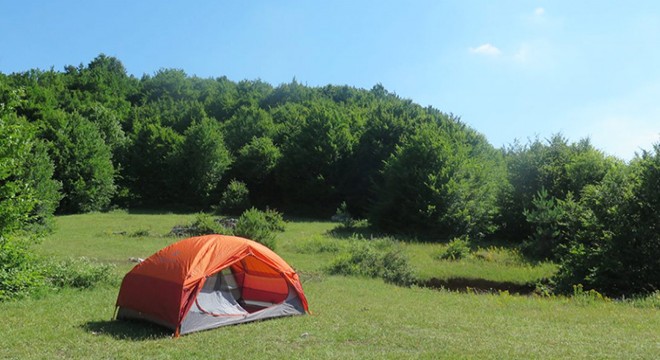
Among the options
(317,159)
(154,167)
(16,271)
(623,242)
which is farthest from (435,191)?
(154,167)

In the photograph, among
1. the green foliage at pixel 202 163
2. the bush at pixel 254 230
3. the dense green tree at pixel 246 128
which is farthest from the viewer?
the dense green tree at pixel 246 128

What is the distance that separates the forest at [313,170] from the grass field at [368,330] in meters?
3.99

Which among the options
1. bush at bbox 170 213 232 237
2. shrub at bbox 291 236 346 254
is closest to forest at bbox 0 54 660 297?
bush at bbox 170 213 232 237

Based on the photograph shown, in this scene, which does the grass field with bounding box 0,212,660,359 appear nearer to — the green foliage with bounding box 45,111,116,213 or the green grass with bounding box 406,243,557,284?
the green grass with bounding box 406,243,557,284

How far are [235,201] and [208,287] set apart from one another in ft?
118

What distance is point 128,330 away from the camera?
388 inches

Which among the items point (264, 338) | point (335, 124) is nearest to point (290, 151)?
point (335, 124)

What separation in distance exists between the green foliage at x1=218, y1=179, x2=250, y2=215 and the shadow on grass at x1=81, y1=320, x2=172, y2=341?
35650mm

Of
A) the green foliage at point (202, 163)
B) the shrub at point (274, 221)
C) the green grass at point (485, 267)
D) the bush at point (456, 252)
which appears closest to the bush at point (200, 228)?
the shrub at point (274, 221)

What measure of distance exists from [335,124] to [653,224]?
3637 centimetres

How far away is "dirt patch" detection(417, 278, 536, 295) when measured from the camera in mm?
19719

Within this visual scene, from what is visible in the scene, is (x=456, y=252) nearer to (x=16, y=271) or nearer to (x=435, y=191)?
(x=435, y=191)

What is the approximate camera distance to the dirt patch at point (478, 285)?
64.7 ft

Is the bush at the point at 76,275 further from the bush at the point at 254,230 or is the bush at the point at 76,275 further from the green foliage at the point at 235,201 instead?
the green foliage at the point at 235,201
